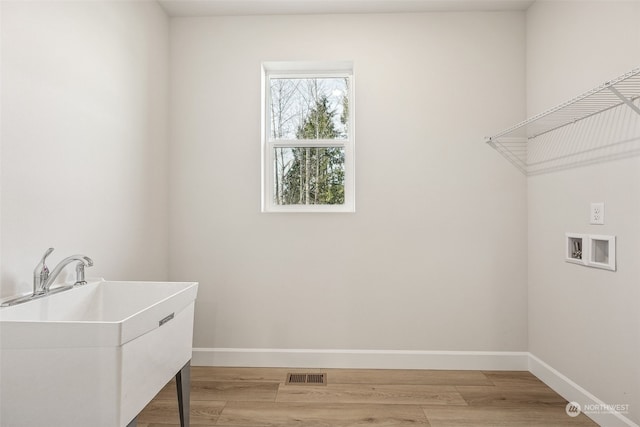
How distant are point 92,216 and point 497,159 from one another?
248 centimetres

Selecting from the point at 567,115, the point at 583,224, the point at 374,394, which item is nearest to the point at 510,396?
the point at 374,394

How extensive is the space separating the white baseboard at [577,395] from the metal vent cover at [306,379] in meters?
1.38

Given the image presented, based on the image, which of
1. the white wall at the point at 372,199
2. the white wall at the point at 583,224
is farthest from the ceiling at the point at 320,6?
the white wall at the point at 583,224

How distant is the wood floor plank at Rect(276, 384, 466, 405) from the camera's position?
2.13 m

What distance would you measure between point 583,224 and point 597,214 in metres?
0.12

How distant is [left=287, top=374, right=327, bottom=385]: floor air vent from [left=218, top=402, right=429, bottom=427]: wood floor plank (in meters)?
0.26

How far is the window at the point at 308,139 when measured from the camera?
9.00 feet

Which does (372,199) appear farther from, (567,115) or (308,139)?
(567,115)

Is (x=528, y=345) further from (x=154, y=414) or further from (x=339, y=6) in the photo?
(x=339, y=6)

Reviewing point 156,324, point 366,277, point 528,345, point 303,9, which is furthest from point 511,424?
point 303,9

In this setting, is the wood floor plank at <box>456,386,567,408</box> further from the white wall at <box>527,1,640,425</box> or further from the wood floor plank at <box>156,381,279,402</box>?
the wood floor plank at <box>156,381,279,402</box>

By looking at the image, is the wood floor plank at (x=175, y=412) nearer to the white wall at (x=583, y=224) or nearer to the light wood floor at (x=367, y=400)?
the light wood floor at (x=367, y=400)

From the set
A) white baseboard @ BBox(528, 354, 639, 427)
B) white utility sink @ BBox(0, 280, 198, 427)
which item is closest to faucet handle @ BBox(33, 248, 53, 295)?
white utility sink @ BBox(0, 280, 198, 427)

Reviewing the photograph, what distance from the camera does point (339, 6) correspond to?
253 cm
